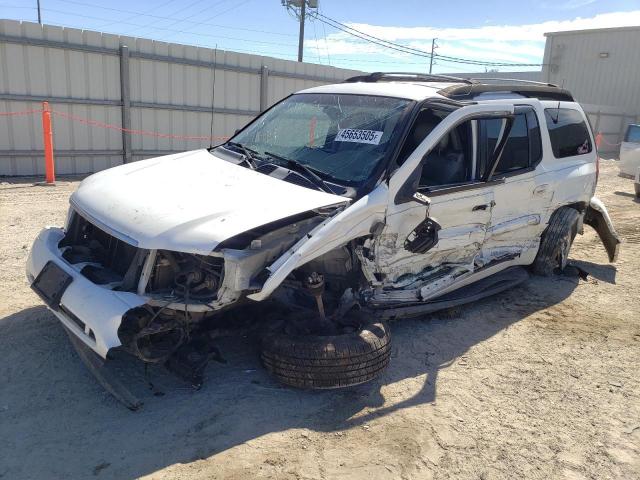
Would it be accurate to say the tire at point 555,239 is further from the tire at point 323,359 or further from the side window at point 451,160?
the tire at point 323,359

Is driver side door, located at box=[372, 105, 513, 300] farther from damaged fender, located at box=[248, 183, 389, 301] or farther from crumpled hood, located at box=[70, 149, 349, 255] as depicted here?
crumpled hood, located at box=[70, 149, 349, 255]

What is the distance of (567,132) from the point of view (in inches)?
229

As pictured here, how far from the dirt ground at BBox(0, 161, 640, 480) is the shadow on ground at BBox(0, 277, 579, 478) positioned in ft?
0.03

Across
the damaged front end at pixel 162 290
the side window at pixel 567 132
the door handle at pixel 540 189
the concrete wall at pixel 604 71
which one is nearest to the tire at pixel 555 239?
the door handle at pixel 540 189

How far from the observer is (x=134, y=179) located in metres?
3.98

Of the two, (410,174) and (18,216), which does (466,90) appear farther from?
(18,216)

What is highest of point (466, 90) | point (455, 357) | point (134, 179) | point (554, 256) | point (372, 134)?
point (466, 90)

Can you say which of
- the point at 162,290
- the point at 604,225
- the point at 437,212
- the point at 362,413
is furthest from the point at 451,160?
the point at 604,225

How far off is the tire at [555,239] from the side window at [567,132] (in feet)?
2.10

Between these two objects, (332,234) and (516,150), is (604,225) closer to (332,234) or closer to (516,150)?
(516,150)

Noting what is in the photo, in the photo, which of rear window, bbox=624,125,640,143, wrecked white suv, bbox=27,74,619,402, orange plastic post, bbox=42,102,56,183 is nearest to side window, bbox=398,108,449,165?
wrecked white suv, bbox=27,74,619,402

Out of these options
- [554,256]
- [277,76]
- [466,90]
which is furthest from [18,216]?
[277,76]

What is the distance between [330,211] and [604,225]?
464 cm

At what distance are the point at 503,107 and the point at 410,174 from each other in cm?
136
